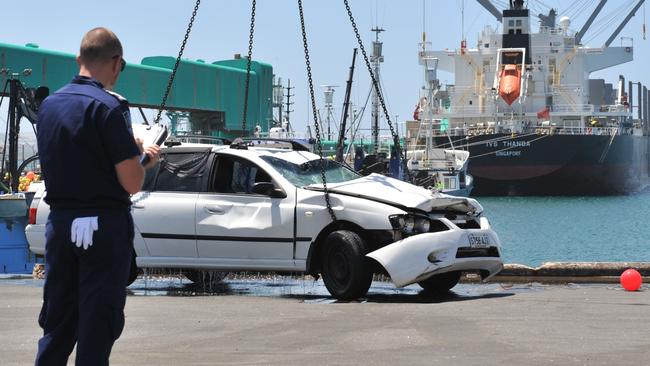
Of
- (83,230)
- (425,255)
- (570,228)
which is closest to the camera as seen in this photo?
(83,230)

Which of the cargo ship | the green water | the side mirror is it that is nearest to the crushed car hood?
the side mirror

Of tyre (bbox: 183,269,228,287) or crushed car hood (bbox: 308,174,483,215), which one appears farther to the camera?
tyre (bbox: 183,269,228,287)

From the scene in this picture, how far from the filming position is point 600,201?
71.6m

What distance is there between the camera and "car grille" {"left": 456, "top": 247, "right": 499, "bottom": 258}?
1021cm

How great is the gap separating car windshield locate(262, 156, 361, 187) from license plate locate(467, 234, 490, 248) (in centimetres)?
159

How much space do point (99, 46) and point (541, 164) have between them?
231 ft

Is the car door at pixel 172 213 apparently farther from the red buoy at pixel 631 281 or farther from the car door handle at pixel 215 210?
the red buoy at pixel 631 281

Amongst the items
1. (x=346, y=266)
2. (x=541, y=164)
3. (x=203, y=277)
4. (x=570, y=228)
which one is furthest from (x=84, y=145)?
(x=541, y=164)

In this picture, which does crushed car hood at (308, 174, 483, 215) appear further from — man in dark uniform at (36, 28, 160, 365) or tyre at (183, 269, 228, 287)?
man in dark uniform at (36, 28, 160, 365)

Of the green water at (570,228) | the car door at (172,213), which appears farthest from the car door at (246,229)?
the green water at (570,228)

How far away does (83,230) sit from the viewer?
4.57 metres

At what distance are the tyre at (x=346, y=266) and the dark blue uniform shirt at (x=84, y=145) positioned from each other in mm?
5508

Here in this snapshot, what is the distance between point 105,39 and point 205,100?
201ft

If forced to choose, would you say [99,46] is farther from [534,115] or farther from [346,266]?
[534,115]
